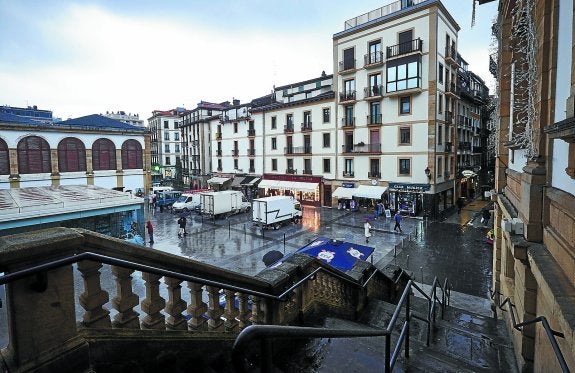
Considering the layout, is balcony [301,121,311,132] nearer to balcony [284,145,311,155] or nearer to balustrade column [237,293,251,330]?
balcony [284,145,311,155]

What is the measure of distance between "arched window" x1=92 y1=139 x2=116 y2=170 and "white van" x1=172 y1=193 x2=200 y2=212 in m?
6.92

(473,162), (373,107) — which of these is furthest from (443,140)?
(473,162)

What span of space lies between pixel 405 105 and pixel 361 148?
583cm

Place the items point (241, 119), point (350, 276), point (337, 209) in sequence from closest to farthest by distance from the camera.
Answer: point (350, 276), point (337, 209), point (241, 119)

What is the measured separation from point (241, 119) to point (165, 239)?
2617 cm

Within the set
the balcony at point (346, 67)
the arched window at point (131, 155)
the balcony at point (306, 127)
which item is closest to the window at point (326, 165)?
the balcony at point (306, 127)

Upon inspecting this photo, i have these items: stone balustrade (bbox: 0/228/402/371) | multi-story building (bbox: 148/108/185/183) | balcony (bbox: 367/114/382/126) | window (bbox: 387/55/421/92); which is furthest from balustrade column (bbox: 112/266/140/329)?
multi-story building (bbox: 148/108/185/183)

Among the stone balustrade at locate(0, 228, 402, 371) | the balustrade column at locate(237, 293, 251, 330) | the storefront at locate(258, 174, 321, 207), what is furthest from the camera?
the storefront at locate(258, 174, 321, 207)

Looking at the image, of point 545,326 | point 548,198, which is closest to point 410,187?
point 548,198

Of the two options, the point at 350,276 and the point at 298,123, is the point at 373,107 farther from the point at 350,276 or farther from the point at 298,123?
the point at 350,276

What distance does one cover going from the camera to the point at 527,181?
5.30 meters

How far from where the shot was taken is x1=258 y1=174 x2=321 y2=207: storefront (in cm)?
3497

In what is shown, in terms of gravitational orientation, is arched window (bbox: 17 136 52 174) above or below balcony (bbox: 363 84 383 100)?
below

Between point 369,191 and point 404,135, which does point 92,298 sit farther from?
point 404,135
